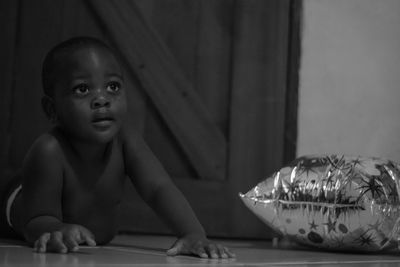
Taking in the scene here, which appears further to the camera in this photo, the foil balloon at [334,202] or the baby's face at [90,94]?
the foil balloon at [334,202]

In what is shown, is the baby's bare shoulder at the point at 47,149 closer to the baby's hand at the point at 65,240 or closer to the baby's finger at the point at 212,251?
the baby's hand at the point at 65,240

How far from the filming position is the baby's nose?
145 centimetres

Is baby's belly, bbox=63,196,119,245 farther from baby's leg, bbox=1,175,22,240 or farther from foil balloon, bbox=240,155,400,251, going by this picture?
foil balloon, bbox=240,155,400,251

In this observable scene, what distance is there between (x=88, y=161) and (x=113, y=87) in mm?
171

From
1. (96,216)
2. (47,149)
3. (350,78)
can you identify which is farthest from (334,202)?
(350,78)

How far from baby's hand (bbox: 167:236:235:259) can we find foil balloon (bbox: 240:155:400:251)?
0.39 meters

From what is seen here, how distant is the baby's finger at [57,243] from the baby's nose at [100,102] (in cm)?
27

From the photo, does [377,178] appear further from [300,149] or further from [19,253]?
[19,253]

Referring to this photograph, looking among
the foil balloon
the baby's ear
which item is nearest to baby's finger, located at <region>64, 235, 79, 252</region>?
the baby's ear

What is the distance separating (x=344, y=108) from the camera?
237 cm

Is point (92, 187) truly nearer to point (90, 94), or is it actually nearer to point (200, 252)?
point (90, 94)

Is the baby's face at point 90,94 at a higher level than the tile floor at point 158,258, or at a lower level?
higher

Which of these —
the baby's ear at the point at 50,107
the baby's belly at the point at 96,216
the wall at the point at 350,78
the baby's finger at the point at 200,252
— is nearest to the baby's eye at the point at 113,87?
the baby's ear at the point at 50,107

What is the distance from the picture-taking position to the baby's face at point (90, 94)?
57.3 inches
